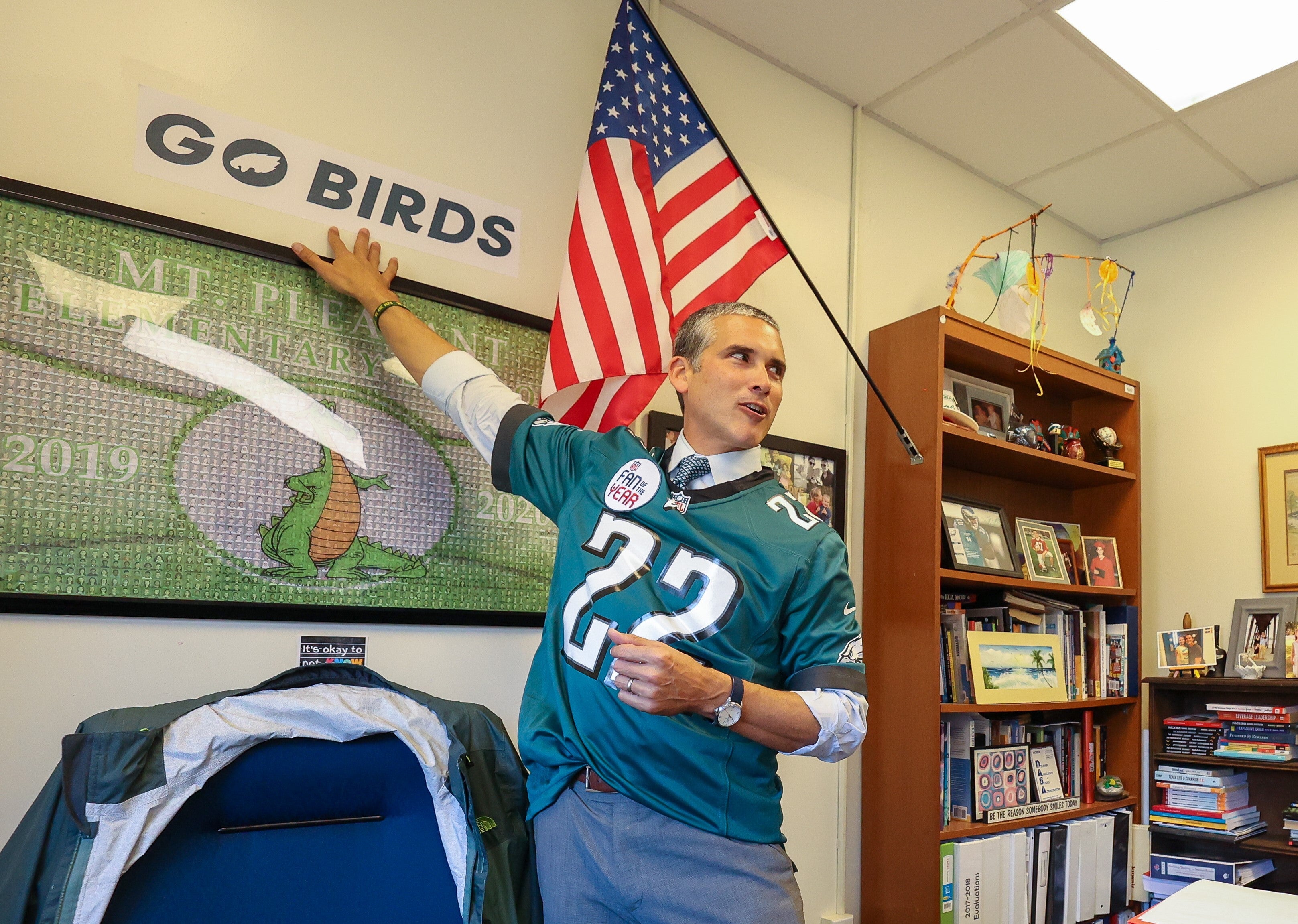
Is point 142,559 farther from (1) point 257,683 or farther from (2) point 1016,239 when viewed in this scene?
(2) point 1016,239

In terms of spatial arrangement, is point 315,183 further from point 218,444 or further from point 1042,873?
point 1042,873

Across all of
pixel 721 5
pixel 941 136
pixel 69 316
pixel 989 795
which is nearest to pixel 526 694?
pixel 69 316

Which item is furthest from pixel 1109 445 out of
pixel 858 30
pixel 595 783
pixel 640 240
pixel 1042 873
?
pixel 595 783

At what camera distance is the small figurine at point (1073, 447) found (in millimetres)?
3180

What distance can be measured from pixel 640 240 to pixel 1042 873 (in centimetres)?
220

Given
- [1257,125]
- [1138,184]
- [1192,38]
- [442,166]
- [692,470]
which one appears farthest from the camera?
[1138,184]

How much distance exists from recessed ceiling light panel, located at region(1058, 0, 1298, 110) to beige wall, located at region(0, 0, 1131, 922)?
0.70 meters

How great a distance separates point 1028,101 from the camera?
2.89 m

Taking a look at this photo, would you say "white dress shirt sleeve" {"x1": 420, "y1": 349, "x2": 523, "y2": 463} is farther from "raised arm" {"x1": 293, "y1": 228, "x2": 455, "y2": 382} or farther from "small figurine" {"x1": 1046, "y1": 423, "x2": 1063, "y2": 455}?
"small figurine" {"x1": 1046, "y1": 423, "x2": 1063, "y2": 455}

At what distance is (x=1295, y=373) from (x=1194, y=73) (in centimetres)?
116

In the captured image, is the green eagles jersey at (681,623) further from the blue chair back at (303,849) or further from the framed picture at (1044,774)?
the framed picture at (1044,774)

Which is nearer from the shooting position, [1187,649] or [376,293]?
[376,293]

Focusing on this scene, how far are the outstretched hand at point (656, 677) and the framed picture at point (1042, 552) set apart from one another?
6.68 ft

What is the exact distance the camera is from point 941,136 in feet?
10.3
